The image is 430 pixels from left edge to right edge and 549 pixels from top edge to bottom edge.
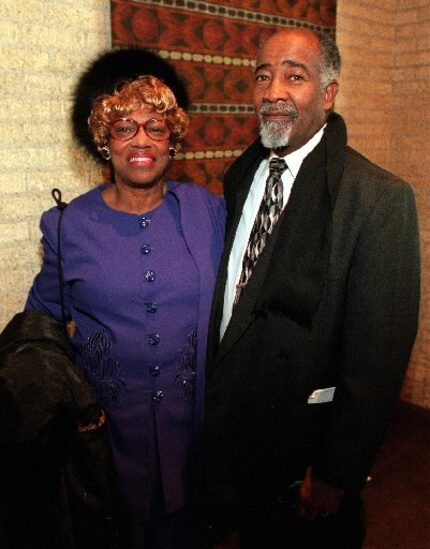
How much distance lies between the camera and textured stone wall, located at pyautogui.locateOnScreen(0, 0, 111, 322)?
2139 millimetres

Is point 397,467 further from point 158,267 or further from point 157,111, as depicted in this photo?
point 157,111

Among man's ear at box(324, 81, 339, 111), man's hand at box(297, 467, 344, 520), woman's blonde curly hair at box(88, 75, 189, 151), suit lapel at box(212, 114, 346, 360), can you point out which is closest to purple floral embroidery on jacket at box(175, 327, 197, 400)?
suit lapel at box(212, 114, 346, 360)

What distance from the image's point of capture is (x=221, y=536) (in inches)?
105

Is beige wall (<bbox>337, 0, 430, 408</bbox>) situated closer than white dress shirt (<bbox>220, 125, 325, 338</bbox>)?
No

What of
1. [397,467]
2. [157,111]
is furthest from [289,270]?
[397,467]

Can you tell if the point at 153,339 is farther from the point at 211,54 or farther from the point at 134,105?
the point at 211,54

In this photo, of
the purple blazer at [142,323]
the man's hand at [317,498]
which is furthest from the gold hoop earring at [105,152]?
the man's hand at [317,498]

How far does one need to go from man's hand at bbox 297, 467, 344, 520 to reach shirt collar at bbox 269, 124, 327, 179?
37.1 inches

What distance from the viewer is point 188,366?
1.82 meters

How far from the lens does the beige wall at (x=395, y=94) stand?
359cm

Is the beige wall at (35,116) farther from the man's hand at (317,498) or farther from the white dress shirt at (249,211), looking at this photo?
the man's hand at (317,498)

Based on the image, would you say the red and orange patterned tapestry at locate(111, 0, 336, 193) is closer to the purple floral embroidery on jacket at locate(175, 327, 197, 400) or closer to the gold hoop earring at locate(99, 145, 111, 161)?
the gold hoop earring at locate(99, 145, 111, 161)

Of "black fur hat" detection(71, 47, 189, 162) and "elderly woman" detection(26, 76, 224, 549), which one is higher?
"black fur hat" detection(71, 47, 189, 162)

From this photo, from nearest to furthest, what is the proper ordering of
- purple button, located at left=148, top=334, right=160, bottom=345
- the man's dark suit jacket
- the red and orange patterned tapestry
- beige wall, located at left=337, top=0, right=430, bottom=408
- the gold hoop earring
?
the man's dark suit jacket → purple button, located at left=148, top=334, right=160, bottom=345 → the gold hoop earring → the red and orange patterned tapestry → beige wall, located at left=337, top=0, right=430, bottom=408
